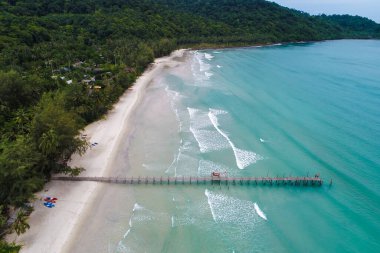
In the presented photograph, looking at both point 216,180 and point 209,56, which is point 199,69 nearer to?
point 209,56

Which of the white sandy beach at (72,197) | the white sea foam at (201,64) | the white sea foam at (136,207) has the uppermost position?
the white sea foam at (201,64)

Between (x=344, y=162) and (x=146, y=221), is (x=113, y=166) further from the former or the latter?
(x=344, y=162)

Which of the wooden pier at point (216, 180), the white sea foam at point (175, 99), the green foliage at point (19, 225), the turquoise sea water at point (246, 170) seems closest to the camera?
the green foliage at point (19, 225)

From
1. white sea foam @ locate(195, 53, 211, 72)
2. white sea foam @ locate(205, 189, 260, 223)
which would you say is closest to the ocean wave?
white sea foam @ locate(195, 53, 211, 72)

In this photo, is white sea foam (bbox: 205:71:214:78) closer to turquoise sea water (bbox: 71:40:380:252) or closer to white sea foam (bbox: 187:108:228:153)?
turquoise sea water (bbox: 71:40:380:252)

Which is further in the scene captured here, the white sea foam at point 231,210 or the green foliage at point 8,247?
the white sea foam at point 231,210

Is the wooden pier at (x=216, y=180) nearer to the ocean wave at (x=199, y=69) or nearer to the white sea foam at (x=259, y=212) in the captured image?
the white sea foam at (x=259, y=212)

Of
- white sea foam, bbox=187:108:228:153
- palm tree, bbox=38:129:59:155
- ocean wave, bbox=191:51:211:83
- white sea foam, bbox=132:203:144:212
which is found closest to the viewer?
white sea foam, bbox=132:203:144:212

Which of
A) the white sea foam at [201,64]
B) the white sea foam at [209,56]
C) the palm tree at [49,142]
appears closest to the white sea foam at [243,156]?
the palm tree at [49,142]
